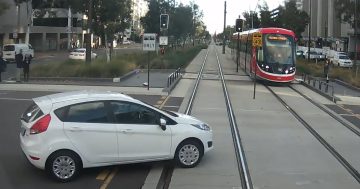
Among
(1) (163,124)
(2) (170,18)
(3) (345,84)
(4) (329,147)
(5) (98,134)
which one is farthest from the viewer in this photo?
(2) (170,18)

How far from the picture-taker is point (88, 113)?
8.96 meters

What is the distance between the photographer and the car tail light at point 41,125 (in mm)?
8594

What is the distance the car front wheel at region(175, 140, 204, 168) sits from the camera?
961 cm

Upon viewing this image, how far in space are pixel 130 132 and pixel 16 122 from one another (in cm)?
654

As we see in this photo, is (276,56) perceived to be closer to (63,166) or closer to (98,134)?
(98,134)

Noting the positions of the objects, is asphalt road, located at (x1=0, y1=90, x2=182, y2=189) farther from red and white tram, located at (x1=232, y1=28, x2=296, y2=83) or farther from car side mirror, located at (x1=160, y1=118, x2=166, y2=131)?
red and white tram, located at (x1=232, y1=28, x2=296, y2=83)

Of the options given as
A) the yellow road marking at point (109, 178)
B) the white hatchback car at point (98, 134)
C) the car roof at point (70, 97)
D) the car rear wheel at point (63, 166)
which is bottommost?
the yellow road marking at point (109, 178)

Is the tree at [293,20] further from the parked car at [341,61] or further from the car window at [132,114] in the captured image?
the car window at [132,114]

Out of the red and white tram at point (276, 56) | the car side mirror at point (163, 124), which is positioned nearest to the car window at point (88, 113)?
the car side mirror at point (163, 124)

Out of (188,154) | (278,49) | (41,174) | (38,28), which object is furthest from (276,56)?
(38,28)

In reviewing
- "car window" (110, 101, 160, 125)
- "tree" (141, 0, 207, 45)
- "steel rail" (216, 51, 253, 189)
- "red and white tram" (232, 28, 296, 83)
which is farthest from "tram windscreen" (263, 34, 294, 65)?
"tree" (141, 0, 207, 45)

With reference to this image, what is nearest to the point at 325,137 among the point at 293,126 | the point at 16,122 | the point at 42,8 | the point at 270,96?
the point at 293,126

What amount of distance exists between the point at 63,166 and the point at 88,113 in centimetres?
97

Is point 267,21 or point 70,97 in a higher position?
point 267,21
